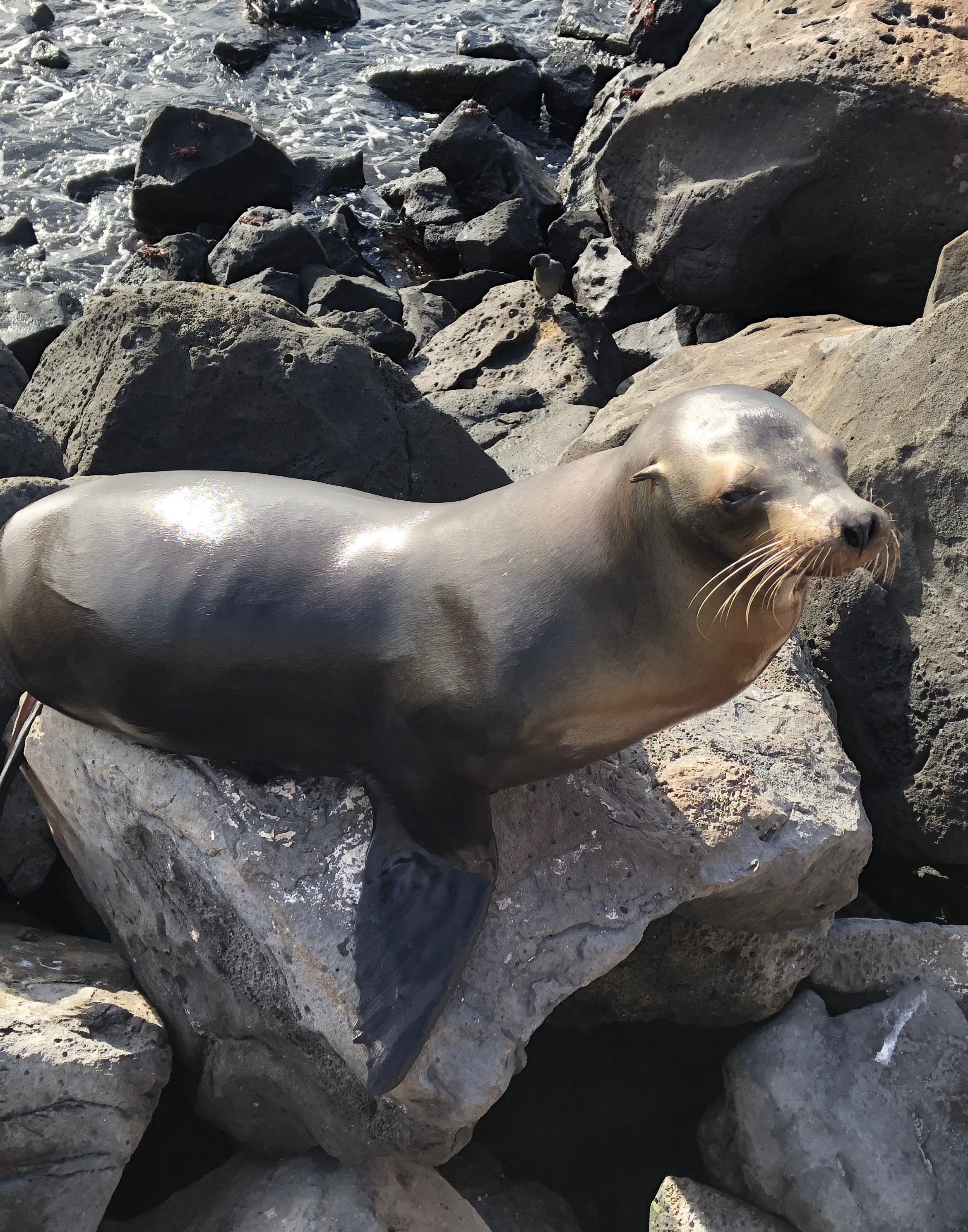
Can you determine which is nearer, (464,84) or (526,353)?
(526,353)

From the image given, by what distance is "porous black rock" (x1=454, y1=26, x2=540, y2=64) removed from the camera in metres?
16.1

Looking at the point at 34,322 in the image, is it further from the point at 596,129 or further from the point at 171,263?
the point at 596,129

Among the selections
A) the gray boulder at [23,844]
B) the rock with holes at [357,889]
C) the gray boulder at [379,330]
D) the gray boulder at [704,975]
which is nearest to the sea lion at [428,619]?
the rock with holes at [357,889]

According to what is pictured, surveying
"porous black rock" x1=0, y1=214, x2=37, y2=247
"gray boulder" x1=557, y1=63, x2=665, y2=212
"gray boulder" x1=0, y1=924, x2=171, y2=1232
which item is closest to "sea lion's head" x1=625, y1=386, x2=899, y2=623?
"gray boulder" x1=0, y1=924, x2=171, y2=1232

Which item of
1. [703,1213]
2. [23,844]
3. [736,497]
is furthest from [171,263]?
[703,1213]

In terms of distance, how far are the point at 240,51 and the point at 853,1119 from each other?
52.7ft

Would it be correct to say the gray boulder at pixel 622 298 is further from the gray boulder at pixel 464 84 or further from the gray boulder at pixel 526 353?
the gray boulder at pixel 464 84

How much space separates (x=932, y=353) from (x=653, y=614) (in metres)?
2.40

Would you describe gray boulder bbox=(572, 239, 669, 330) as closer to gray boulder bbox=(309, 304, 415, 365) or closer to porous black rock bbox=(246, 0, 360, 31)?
gray boulder bbox=(309, 304, 415, 365)

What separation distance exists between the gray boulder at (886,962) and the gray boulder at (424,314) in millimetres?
6806

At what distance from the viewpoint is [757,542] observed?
2.92 metres

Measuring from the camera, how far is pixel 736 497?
2.95 metres

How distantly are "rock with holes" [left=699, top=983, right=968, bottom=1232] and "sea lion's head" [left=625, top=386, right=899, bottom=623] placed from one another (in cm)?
172

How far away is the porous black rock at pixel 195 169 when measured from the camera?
12.1m
